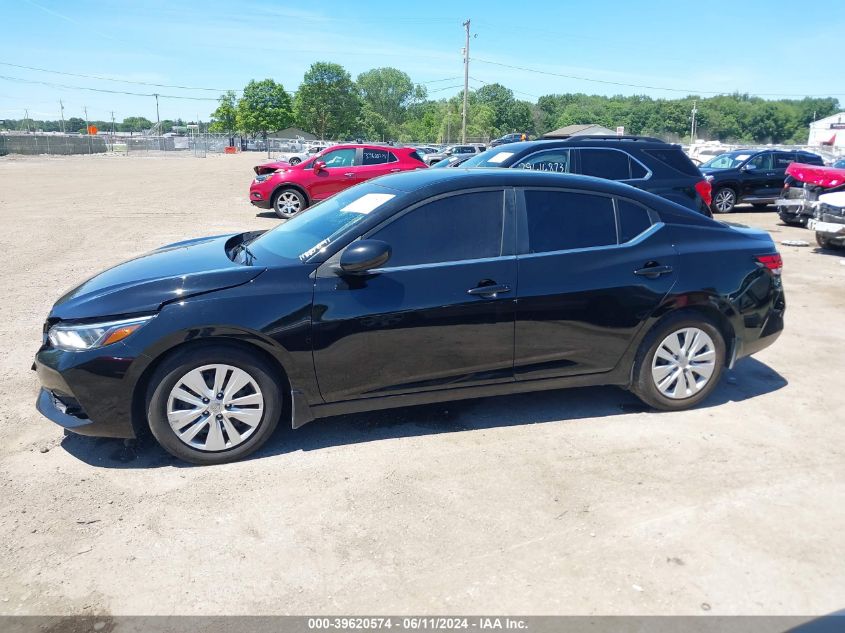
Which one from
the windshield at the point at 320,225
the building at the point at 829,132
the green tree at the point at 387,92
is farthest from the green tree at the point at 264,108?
the windshield at the point at 320,225

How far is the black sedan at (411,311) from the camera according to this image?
373cm

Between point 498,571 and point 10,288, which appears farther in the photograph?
point 10,288

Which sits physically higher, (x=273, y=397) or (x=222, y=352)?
(x=222, y=352)

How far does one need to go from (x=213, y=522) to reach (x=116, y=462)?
979 mm

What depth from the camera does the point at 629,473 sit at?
3852mm

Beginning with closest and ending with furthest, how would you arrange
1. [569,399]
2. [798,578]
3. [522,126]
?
[798,578] → [569,399] → [522,126]

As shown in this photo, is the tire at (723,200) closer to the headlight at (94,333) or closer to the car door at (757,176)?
the car door at (757,176)

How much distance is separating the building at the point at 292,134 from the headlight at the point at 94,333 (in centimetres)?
10073

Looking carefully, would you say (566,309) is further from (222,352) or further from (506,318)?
(222,352)

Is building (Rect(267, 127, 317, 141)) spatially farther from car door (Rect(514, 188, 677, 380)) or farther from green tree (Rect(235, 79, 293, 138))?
car door (Rect(514, 188, 677, 380))

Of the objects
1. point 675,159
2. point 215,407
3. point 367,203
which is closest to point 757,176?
point 675,159

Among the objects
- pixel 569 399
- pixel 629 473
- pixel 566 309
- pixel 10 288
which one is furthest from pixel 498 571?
pixel 10 288

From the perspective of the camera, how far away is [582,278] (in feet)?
14.3

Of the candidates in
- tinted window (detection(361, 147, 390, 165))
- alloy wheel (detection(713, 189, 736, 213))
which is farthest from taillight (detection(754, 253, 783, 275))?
alloy wheel (detection(713, 189, 736, 213))
